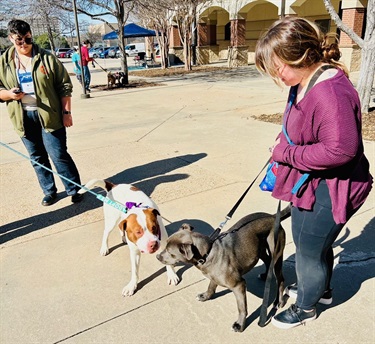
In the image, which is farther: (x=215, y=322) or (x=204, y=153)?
(x=204, y=153)

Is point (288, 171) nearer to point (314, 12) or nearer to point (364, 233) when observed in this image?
point (364, 233)

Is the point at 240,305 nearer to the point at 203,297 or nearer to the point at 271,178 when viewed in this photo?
the point at 203,297

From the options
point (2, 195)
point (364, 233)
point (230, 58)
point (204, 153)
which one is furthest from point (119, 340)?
point (230, 58)

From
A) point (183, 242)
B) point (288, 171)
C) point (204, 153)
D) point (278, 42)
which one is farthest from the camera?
point (204, 153)

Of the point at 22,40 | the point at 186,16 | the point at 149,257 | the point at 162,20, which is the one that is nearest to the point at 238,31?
the point at 186,16

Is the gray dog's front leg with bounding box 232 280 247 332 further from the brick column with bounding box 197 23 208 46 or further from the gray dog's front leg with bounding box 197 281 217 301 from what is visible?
the brick column with bounding box 197 23 208 46

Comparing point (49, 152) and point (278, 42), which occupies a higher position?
point (278, 42)

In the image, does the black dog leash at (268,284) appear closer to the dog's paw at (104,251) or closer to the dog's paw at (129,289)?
the dog's paw at (129,289)

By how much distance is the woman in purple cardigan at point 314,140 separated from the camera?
1.72 m

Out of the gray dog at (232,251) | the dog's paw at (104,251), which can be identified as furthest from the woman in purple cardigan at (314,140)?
the dog's paw at (104,251)

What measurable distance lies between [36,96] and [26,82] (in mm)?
179

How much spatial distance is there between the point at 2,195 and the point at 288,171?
13.3 feet

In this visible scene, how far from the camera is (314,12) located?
77.3 feet

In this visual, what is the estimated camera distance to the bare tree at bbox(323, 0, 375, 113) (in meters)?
7.55
